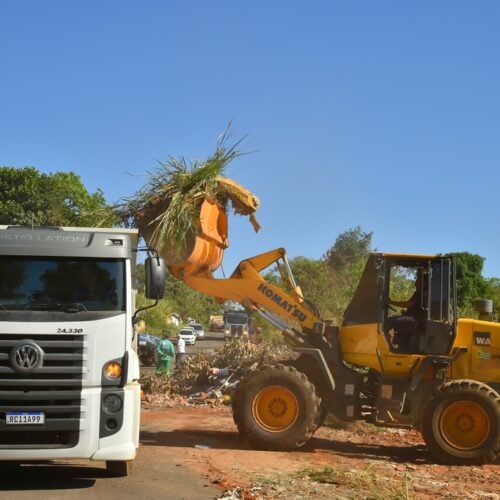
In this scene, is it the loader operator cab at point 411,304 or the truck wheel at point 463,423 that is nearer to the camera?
the truck wheel at point 463,423

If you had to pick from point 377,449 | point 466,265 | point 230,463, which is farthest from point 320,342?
point 466,265

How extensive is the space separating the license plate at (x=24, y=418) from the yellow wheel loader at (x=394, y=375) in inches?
165

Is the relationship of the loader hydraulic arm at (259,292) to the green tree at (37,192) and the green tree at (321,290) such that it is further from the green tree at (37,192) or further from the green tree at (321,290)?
the green tree at (37,192)

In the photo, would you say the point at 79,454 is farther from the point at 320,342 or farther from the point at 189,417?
the point at 189,417

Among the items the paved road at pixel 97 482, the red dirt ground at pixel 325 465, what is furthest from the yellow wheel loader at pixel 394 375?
the paved road at pixel 97 482

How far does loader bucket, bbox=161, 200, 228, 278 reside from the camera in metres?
12.5

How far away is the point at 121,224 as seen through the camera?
1327cm

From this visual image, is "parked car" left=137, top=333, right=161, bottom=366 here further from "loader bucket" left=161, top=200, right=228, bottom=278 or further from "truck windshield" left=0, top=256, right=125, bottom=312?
"truck windshield" left=0, top=256, right=125, bottom=312

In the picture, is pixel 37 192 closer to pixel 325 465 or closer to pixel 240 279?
pixel 240 279

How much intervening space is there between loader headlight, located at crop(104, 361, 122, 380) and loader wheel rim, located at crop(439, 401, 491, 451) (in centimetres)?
520

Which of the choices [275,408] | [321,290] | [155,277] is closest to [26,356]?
[155,277]

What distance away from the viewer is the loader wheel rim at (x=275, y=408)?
37.8ft

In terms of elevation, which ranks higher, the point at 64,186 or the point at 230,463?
the point at 64,186

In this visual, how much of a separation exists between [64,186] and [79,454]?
140ft
